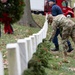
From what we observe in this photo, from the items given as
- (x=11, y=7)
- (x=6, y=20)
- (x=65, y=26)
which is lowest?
(x=65, y=26)

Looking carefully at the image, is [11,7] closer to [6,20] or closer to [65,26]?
[6,20]

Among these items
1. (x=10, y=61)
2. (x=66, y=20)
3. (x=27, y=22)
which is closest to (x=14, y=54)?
(x=10, y=61)

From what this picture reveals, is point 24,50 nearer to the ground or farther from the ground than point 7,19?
nearer to the ground

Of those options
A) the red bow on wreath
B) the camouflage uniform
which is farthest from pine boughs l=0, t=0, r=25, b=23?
the camouflage uniform

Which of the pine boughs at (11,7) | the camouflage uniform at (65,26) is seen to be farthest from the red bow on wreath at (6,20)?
the camouflage uniform at (65,26)

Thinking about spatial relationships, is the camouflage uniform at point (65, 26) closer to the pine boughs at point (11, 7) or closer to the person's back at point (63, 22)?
the person's back at point (63, 22)

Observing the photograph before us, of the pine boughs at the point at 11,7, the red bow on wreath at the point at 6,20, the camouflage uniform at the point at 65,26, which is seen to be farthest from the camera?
the camouflage uniform at the point at 65,26

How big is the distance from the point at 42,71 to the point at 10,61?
4.82 ft

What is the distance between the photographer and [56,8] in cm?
1344

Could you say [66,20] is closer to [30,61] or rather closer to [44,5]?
[30,61]

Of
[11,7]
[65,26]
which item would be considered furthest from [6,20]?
[65,26]

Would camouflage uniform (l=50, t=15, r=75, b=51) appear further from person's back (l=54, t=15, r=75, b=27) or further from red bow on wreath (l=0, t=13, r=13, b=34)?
red bow on wreath (l=0, t=13, r=13, b=34)

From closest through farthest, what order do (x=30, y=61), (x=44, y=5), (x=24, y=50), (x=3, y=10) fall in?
1. (x=3, y=10)
2. (x=24, y=50)
3. (x=30, y=61)
4. (x=44, y=5)

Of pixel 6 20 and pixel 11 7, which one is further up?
pixel 11 7
